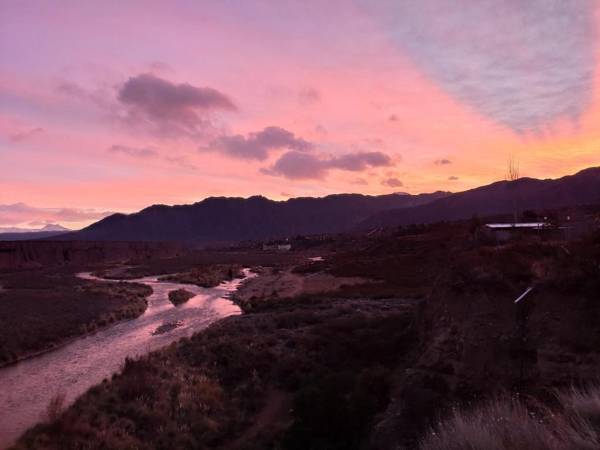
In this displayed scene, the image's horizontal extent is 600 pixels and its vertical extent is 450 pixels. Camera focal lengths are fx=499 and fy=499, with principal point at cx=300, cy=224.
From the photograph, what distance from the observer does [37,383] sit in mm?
20391

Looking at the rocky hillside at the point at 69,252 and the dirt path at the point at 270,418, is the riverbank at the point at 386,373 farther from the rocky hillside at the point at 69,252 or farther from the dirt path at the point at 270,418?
the rocky hillside at the point at 69,252

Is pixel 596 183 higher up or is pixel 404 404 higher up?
pixel 596 183

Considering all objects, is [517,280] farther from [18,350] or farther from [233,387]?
[18,350]

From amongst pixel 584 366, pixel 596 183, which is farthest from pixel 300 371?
pixel 596 183

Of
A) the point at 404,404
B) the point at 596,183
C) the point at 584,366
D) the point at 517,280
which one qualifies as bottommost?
the point at 404,404

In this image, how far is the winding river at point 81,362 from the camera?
672 inches

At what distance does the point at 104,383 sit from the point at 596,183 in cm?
13404

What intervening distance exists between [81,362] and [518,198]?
13398cm

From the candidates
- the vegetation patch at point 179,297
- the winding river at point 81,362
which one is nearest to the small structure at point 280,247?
the vegetation patch at point 179,297

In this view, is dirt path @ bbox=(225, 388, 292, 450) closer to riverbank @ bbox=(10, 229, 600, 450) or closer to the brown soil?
riverbank @ bbox=(10, 229, 600, 450)

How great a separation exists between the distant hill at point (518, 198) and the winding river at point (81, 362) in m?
80.2

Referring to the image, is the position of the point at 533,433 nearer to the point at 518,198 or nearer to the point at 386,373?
the point at 386,373

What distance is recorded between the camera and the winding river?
17.1 meters

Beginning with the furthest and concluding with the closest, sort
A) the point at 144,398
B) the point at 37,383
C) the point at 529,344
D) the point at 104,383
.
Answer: the point at 37,383 < the point at 104,383 < the point at 144,398 < the point at 529,344
